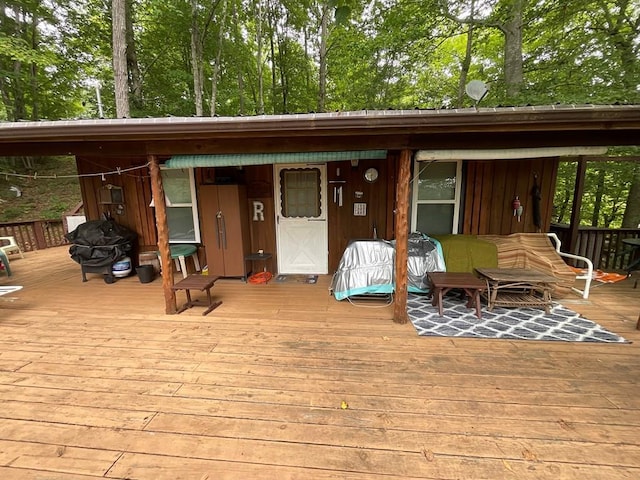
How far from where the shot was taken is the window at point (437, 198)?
441cm

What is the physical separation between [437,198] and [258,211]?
3052 millimetres

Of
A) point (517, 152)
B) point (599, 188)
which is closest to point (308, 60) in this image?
point (517, 152)

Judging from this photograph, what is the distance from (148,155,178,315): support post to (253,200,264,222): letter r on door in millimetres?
1675

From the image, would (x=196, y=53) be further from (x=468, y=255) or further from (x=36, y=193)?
(x=468, y=255)

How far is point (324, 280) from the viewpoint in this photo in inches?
180

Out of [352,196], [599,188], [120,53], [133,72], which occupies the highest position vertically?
[133,72]

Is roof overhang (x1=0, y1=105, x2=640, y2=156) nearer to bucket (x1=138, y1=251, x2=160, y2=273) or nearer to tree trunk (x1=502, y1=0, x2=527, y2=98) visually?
bucket (x1=138, y1=251, x2=160, y2=273)

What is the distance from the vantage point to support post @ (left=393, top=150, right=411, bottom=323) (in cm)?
280

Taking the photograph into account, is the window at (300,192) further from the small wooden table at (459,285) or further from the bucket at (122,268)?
the bucket at (122,268)

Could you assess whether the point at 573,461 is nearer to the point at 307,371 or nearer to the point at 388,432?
the point at 388,432

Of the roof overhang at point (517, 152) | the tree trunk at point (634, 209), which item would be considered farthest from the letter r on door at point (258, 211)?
the tree trunk at point (634, 209)

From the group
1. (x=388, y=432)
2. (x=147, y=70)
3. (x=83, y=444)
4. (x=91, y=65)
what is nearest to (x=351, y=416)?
(x=388, y=432)

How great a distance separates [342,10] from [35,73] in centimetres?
1357

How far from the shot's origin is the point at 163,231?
3275mm
